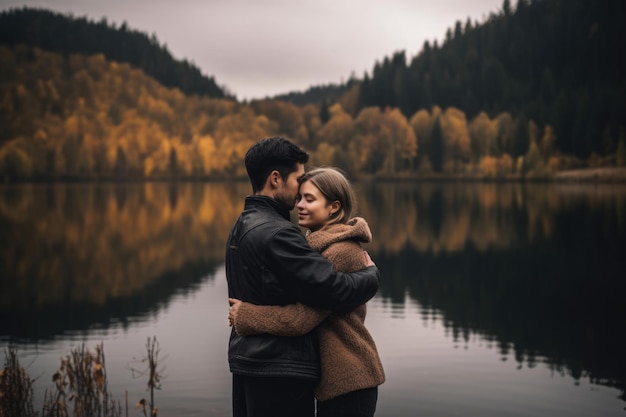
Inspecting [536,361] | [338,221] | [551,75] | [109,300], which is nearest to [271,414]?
[338,221]

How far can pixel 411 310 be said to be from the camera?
22.3 meters

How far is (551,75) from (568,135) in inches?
1783

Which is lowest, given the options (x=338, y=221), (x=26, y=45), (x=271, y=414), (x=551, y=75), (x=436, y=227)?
(x=436, y=227)

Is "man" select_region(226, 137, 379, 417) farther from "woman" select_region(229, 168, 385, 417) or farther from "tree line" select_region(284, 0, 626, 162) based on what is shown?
"tree line" select_region(284, 0, 626, 162)

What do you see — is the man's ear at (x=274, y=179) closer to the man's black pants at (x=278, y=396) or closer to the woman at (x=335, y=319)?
the woman at (x=335, y=319)

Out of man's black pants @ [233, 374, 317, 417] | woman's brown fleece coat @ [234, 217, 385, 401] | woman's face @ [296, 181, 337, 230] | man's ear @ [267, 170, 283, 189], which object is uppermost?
man's ear @ [267, 170, 283, 189]

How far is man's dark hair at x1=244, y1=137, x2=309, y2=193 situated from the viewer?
4285 mm

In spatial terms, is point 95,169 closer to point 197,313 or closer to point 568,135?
point 568,135

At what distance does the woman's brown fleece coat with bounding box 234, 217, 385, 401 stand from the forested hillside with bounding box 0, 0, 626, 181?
130 meters

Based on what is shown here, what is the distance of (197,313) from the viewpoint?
21766mm

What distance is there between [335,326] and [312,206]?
71cm

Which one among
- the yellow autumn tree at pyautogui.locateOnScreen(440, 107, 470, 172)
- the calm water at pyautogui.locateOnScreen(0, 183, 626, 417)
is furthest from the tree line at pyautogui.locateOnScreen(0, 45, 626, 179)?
the calm water at pyautogui.locateOnScreen(0, 183, 626, 417)

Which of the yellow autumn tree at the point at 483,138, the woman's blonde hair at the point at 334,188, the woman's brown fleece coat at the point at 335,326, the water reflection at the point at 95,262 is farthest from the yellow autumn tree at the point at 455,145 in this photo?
the woman's brown fleece coat at the point at 335,326

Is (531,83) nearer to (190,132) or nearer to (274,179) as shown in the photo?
(190,132)
